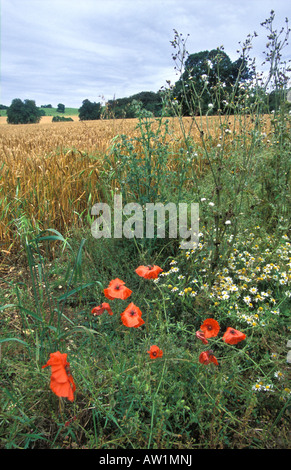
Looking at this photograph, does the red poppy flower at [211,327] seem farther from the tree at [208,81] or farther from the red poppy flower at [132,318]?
the tree at [208,81]

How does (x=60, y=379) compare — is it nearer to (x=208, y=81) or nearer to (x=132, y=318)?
(x=132, y=318)

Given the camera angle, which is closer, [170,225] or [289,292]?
[289,292]

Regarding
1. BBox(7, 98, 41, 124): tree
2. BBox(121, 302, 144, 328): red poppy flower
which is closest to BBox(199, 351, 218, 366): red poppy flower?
BBox(121, 302, 144, 328): red poppy flower

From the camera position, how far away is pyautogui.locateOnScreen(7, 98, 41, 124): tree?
53156mm

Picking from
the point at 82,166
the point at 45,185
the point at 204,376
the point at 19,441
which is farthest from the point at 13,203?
the point at 204,376

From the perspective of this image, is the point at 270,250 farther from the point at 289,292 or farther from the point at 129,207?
the point at 129,207

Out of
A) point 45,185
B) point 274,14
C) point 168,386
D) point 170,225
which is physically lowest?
point 168,386

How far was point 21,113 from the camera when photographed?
5381cm

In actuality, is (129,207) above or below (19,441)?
above

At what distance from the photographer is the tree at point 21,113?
5316 cm

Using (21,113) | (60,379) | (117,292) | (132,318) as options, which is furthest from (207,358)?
(21,113)

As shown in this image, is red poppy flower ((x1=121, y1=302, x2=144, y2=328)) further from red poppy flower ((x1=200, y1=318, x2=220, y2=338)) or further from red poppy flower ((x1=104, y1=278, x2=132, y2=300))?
red poppy flower ((x1=200, y1=318, x2=220, y2=338))

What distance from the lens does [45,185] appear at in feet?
Answer: 11.4
